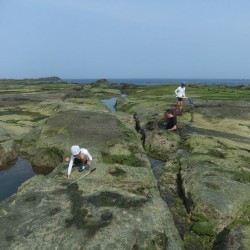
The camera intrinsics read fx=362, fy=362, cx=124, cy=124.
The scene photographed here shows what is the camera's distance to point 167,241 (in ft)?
51.4

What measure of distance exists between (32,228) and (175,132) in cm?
2210

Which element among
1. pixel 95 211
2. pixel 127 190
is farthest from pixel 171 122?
pixel 95 211

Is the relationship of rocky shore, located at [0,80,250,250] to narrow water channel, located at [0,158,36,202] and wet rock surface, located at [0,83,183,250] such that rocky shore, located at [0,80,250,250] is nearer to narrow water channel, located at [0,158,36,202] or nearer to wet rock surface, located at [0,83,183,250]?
wet rock surface, located at [0,83,183,250]

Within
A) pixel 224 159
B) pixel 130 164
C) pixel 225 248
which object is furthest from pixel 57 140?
pixel 225 248

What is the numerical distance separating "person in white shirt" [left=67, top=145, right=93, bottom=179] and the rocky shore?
2.05 ft

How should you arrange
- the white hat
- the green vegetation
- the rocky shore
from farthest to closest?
the green vegetation < the white hat < the rocky shore

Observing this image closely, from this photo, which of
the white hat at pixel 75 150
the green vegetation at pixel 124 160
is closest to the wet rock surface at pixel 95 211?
the green vegetation at pixel 124 160

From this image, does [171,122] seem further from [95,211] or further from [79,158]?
[95,211]

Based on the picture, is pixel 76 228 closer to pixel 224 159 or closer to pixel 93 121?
pixel 224 159

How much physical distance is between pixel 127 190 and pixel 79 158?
4.39m

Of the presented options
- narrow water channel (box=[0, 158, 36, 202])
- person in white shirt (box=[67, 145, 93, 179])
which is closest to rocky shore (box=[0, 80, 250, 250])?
person in white shirt (box=[67, 145, 93, 179])

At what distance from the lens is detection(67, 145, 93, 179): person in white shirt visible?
21.4m

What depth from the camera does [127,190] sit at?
789 inches

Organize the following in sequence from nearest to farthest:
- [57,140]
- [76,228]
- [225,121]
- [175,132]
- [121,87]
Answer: [76,228] < [57,140] < [175,132] < [225,121] < [121,87]
